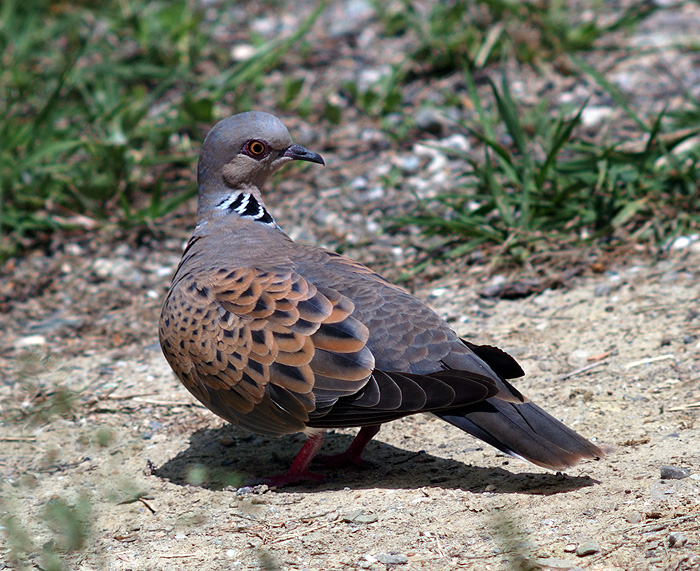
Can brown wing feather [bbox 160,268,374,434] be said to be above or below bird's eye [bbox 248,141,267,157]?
below

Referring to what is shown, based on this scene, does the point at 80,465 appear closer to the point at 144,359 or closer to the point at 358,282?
the point at 144,359

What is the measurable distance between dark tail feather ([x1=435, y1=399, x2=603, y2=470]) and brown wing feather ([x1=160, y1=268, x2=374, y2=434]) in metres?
0.43

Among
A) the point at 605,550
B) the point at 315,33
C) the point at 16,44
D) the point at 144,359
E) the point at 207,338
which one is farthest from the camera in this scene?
the point at 315,33

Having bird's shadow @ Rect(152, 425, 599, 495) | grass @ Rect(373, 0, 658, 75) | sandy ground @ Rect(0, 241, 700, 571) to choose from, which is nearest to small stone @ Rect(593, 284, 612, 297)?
sandy ground @ Rect(0, 241, 700, 571)

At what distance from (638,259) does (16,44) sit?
211 inches

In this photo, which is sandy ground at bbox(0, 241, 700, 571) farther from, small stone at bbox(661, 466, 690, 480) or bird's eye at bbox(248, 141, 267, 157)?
bird's eye at bbox(248, 141, 267, 157)

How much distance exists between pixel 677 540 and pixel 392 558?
0.89 m

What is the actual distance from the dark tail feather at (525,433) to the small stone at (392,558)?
1.85 ft

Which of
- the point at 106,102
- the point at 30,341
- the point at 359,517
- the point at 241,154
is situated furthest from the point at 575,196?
the point at 106,102

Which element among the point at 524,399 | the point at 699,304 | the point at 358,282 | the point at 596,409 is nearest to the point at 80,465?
the point at 358,282

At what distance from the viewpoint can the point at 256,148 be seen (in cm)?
433

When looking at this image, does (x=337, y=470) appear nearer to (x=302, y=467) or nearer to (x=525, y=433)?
(x=302, y=467)

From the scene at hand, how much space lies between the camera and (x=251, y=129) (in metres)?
4.30

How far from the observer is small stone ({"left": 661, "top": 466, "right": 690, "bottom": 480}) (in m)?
3.09
